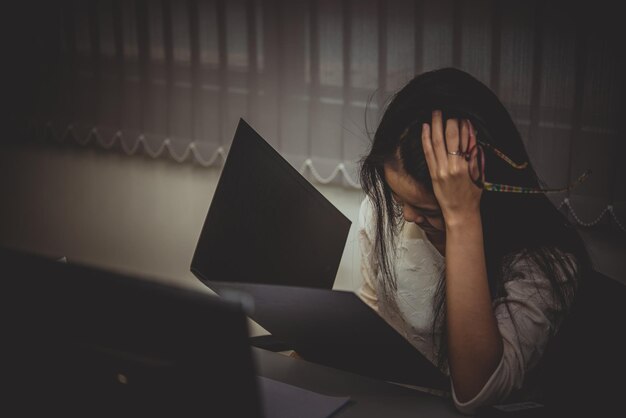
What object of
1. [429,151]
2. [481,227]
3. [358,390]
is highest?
[429,151]

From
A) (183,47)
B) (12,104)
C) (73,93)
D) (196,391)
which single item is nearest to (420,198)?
(196,391)

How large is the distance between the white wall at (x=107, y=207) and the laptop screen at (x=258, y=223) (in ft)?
4.06

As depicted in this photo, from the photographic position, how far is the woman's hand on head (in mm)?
1175

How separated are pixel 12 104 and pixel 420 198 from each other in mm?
2168

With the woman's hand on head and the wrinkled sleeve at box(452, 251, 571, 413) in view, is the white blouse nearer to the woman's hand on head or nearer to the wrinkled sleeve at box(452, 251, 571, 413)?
the wrinkled sleeve at box(452, 251, 571, 413)

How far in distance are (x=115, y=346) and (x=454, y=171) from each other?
0.68 meters

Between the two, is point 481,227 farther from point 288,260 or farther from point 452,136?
point 288,260

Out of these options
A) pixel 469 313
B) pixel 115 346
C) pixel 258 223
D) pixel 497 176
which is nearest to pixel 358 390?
pixel 469 313

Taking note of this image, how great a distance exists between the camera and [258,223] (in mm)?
1197

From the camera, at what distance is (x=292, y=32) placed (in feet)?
7.16

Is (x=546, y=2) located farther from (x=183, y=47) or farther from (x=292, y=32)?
(x=183, y=47)

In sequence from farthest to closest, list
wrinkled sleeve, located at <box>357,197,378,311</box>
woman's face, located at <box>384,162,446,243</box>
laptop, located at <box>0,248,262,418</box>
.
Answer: wrinkled sleeve, located at <box>357,197,378,311</box> < woman's face, located at <box>384,162,446,243</box> < laptop, located at <box>0,248,262,418</box>

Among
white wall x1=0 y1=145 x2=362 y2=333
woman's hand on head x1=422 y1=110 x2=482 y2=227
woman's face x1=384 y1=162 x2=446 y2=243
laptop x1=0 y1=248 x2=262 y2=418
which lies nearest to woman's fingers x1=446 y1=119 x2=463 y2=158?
woman's hand on head x1=422 y1=110 x2=482 y2=227

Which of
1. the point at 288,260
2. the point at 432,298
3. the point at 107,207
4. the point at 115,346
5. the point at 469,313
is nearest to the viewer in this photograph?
the point at 115,346
